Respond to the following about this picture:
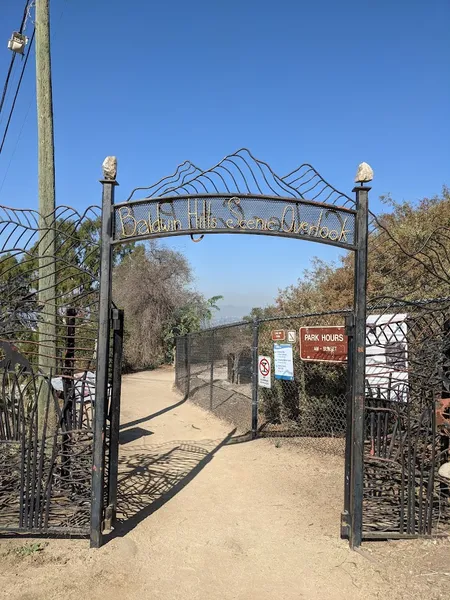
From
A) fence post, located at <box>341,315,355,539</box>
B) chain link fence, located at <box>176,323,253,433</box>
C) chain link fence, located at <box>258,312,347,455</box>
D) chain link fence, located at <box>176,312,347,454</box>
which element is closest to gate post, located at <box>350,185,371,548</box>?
fence post, located at <box>341,315,355,539</box>

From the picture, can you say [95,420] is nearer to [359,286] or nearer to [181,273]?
[359,286]

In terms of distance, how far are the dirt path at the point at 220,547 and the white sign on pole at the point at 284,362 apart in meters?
1.33

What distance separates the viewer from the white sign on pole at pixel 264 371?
8062 mm

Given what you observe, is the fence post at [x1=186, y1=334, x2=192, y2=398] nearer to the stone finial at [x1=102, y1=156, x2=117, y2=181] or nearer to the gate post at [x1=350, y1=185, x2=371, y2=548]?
the gate post at [x1=350, y1=185, x2=371, y2=548]

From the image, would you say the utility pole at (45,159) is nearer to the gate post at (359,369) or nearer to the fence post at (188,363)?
the gate post at (359,369)

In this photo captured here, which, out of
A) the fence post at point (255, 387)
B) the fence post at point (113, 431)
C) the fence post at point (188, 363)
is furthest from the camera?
the fence post at point (188, 363)

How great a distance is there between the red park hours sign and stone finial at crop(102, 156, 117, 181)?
3996mm

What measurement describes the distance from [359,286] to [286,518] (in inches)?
97.5

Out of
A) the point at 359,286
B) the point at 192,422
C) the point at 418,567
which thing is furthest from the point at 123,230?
the point at 192,422

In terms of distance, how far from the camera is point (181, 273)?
27031 mm

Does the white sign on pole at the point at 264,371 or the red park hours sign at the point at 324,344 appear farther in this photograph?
the white sign on pole at the point at 264,371

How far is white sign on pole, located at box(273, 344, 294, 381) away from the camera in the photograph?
24.7ft

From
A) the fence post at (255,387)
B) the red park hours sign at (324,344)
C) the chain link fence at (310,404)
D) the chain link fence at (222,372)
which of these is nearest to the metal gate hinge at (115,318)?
the red park hours sign at (324,344)

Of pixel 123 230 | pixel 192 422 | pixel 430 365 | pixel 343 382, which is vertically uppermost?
pixel 123 230
